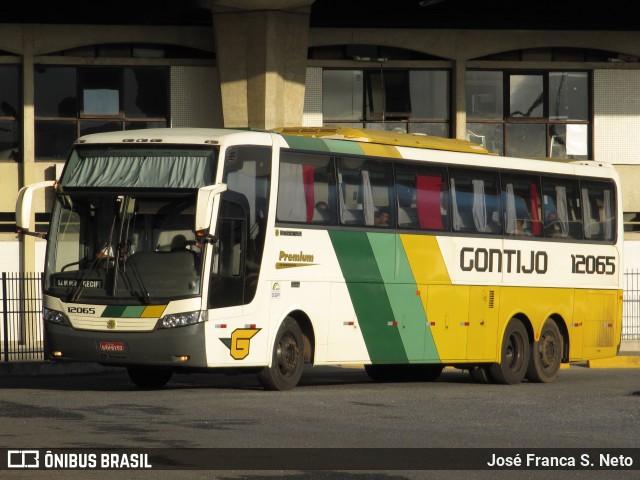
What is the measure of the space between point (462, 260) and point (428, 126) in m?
16.1

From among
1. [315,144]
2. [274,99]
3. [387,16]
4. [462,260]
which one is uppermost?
[387,16]

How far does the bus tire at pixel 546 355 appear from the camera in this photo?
22422 millimetres

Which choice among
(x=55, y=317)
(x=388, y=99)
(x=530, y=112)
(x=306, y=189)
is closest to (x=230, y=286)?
(x=306, y=189)

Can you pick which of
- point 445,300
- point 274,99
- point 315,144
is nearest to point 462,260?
point 445,300

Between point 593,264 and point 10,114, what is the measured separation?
17064 millimetres

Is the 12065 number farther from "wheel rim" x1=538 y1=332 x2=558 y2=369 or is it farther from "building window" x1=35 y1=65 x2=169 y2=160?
"building window" x1=35 y1=65 x2=169 y2=160

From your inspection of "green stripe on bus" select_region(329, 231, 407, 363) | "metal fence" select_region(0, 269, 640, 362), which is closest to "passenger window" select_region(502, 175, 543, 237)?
"green stripe on bus" select_region(329, 231, 407, 363)

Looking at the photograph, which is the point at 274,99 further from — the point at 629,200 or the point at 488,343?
the point at 488,343

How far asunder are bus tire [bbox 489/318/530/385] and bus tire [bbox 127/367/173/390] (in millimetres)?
5249

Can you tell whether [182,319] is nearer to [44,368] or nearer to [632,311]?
[44,368]

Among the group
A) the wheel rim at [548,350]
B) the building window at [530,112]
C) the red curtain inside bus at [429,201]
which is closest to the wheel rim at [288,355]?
the red curtain inside bus at [429,201]

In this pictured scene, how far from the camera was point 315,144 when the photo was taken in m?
19.1

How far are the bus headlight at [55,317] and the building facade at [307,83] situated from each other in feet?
50.2

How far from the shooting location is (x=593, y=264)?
23594 mm
